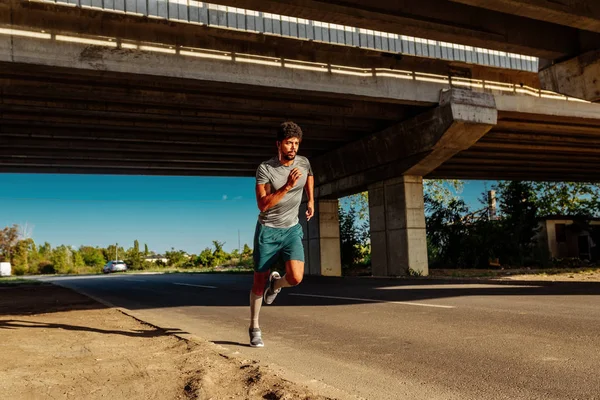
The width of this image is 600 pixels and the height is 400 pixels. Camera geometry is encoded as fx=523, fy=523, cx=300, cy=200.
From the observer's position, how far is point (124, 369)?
4.38 meters

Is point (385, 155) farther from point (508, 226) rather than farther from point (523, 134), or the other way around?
point (508, 226)

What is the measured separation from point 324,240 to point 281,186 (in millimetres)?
21880

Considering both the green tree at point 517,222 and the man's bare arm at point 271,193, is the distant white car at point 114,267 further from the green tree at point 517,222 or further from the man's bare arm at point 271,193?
the man's bare arm at point 271,193

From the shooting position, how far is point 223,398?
337 cm

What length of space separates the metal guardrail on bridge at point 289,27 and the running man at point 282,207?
8.41m

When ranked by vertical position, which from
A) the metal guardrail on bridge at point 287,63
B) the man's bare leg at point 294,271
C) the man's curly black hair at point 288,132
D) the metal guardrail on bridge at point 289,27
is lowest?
the man's bare leg at point 294,271

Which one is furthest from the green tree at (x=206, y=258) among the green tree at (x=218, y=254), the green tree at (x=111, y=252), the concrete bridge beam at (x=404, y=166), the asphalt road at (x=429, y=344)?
the asphalt road at (x=429, y=344)

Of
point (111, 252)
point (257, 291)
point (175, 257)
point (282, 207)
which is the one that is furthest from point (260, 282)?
point (111, 252)

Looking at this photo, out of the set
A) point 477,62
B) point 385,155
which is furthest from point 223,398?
point 385,155

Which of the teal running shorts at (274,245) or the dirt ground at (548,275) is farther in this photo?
the dirt ground at (548,275)

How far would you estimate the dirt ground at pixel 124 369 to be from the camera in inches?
141

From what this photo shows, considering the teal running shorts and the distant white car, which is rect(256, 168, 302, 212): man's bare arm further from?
the distant white car

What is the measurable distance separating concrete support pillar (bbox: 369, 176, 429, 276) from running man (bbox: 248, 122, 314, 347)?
53.6 feet

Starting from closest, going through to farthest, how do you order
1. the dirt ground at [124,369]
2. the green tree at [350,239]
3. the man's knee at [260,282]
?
the dirt ground at [124,369]
the man's knee at [260,282]
the green tree at [350,239]
